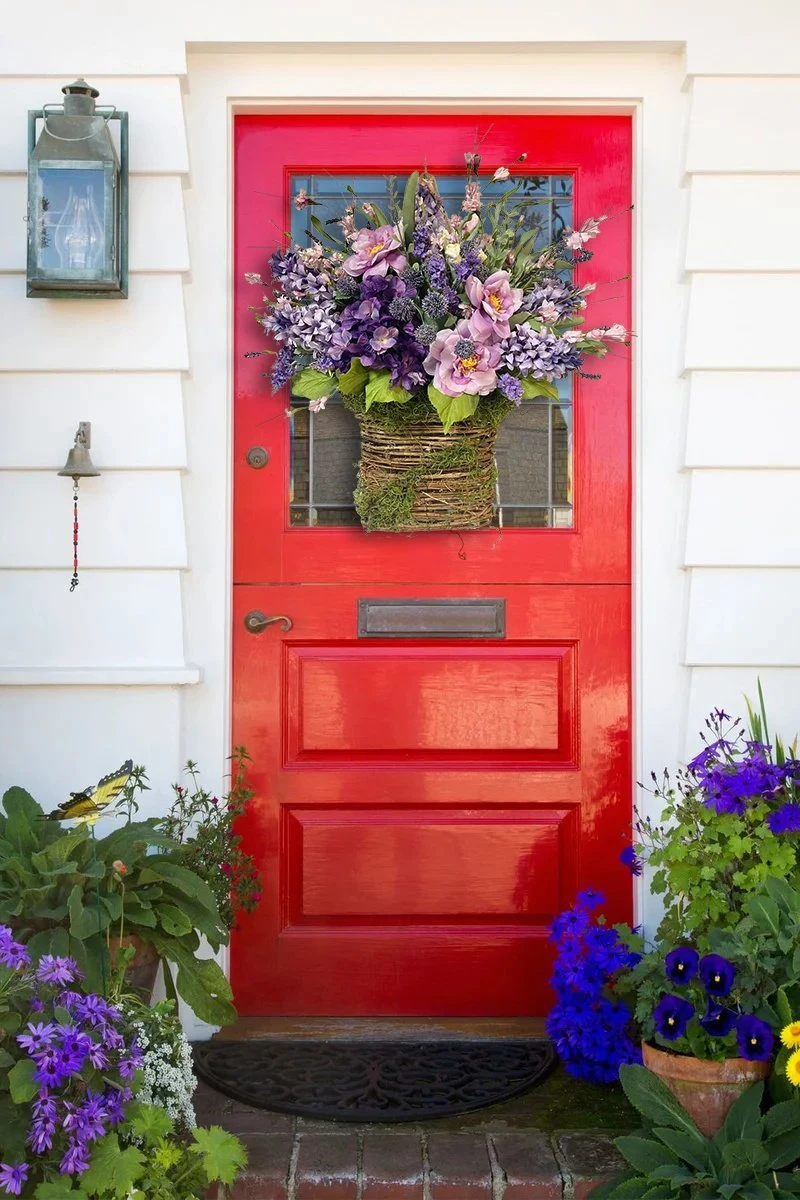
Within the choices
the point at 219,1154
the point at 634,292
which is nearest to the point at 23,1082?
the point at 219,1154

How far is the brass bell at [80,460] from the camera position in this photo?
291 centimetres

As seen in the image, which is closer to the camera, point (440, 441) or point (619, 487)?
point (440, 441)

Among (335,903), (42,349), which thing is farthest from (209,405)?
(335,903)

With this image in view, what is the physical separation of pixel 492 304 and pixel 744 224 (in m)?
0.79

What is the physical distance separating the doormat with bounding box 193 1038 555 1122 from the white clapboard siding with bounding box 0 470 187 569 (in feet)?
4.21

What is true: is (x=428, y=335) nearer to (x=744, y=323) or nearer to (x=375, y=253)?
(x=375, y=253)

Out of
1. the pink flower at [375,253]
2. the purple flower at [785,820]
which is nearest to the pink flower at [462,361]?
the pink flower at [375,253]

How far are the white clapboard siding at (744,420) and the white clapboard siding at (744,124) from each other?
1.79 ft

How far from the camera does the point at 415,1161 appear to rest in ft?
8.01

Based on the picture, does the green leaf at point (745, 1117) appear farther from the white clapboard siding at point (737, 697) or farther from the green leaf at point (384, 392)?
the green leaf at point (384, 392)

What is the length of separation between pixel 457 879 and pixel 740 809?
0.85 meters

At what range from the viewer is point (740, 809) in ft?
8.79

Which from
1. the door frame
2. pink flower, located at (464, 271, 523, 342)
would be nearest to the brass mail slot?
the door frame

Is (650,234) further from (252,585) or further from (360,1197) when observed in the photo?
(360,1197)
